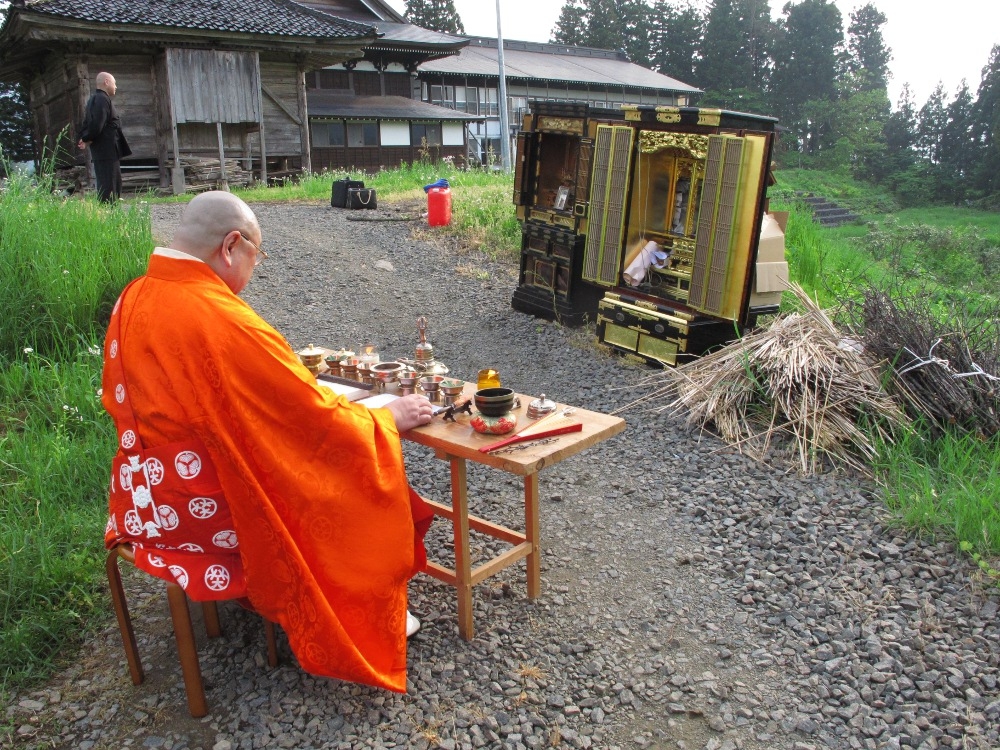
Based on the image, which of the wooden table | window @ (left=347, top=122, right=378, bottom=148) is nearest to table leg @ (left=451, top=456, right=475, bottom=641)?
the wooden table

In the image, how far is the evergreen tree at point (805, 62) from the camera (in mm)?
44531

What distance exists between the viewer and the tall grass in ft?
10.5

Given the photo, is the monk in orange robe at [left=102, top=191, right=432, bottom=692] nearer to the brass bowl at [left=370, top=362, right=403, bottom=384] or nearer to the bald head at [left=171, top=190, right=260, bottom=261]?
the bald head at [left=171, top=190, right=260, bottom=261]

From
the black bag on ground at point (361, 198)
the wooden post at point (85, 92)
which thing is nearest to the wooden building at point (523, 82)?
the wooden post at point (85, 92)

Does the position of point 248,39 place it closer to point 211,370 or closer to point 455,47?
point 455,47

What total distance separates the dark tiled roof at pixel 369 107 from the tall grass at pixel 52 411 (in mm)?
13831

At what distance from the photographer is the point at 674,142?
593 centimetres

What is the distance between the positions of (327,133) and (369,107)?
4.14ft

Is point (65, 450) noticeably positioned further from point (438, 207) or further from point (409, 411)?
point (438, 207)

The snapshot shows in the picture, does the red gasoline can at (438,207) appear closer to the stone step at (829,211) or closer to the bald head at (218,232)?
the bald head at (218,232)

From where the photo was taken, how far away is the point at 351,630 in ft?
8.50

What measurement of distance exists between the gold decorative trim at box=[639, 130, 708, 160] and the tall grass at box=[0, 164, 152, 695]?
3.86m

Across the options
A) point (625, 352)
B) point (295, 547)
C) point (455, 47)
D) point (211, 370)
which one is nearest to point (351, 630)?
point (295, 547)

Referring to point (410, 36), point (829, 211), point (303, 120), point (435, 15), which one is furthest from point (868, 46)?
point (303, 120)
